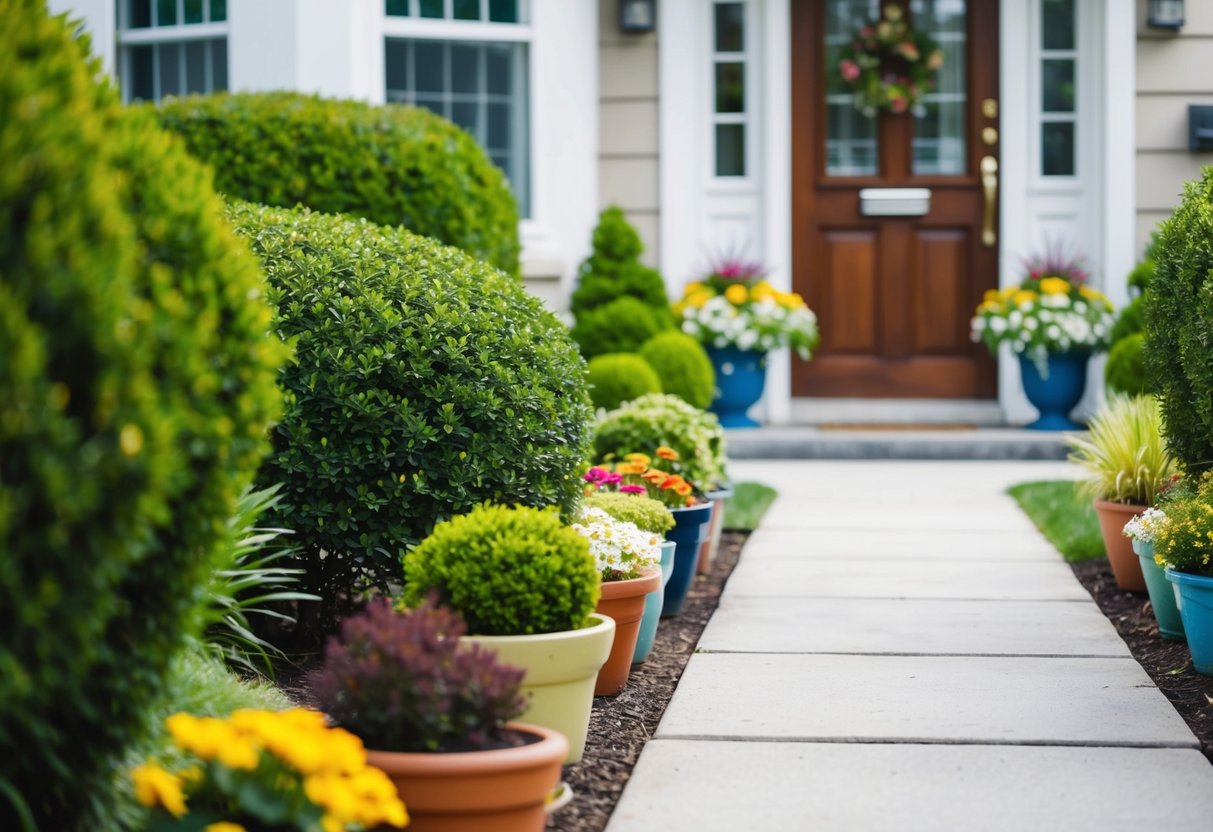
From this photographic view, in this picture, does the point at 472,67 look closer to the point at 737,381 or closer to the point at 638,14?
the point at 638,14

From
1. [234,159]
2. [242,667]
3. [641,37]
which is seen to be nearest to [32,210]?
[242,667]

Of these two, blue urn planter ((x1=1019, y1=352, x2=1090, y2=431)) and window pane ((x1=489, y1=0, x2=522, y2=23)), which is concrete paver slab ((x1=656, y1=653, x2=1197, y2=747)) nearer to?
blue urn planter ((x1=1019, y1=352, x2=1090, y2=431))

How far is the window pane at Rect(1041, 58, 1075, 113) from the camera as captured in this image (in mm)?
9570

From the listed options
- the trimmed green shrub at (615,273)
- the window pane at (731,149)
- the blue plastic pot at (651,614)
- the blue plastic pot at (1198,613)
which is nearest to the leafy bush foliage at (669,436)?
the blue plastic pot at (651,614)

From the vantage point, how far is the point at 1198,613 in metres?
3.84

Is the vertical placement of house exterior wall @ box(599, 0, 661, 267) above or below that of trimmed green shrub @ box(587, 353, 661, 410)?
above

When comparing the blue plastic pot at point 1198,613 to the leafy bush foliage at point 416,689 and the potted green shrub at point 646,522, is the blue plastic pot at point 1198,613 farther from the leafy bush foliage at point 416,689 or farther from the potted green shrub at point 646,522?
the leafy bush foliage at point 416,689

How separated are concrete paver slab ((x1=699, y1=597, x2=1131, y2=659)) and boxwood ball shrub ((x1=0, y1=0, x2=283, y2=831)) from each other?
2357 millimetres

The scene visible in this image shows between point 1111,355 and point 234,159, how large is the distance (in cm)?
497

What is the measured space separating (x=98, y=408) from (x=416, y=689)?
0.83 meters

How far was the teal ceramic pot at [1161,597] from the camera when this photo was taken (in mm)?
4316

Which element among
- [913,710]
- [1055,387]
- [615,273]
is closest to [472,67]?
[615,273]

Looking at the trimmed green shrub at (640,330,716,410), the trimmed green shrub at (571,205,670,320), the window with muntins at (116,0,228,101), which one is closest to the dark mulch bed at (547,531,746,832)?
the trimmed green shrub at (640,330,716,410)

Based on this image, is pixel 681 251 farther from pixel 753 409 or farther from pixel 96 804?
pixel 96 804
